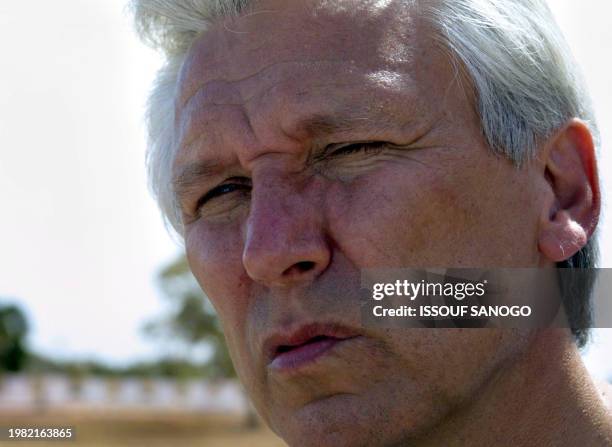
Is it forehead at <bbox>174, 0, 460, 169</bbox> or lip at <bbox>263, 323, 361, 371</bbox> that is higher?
forehead at <bbox>174, 0, 460, 169</bbox>

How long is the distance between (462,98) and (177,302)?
50724 mm

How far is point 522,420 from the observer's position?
232 centimetres

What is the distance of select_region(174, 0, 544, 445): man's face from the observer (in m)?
2.12

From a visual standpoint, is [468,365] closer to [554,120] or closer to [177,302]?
[554,120]

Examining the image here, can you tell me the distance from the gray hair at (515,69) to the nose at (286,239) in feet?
1.92

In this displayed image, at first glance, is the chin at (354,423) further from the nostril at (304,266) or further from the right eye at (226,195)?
the right eye at (226,195)

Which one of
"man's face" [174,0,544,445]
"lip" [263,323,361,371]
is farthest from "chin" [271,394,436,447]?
"lip" [263,323,361,371]

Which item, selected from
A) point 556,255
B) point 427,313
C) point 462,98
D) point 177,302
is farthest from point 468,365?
point 177,302

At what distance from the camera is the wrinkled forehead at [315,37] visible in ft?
7.62

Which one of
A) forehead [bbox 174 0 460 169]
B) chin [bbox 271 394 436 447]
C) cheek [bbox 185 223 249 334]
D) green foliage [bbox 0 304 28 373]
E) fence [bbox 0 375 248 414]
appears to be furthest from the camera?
green foliage [bbox 0 304 28 373]

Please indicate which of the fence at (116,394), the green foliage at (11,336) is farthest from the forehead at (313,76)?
the green foliage at (11,336)

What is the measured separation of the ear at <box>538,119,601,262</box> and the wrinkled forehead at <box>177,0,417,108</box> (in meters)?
0.56

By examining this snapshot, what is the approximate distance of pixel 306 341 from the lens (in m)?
2.15

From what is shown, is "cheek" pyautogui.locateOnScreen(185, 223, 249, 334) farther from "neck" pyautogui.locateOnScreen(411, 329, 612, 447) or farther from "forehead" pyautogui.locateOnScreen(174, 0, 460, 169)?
"neck" pyautogui.locateOnScreen(411, 329, 612, 447)
